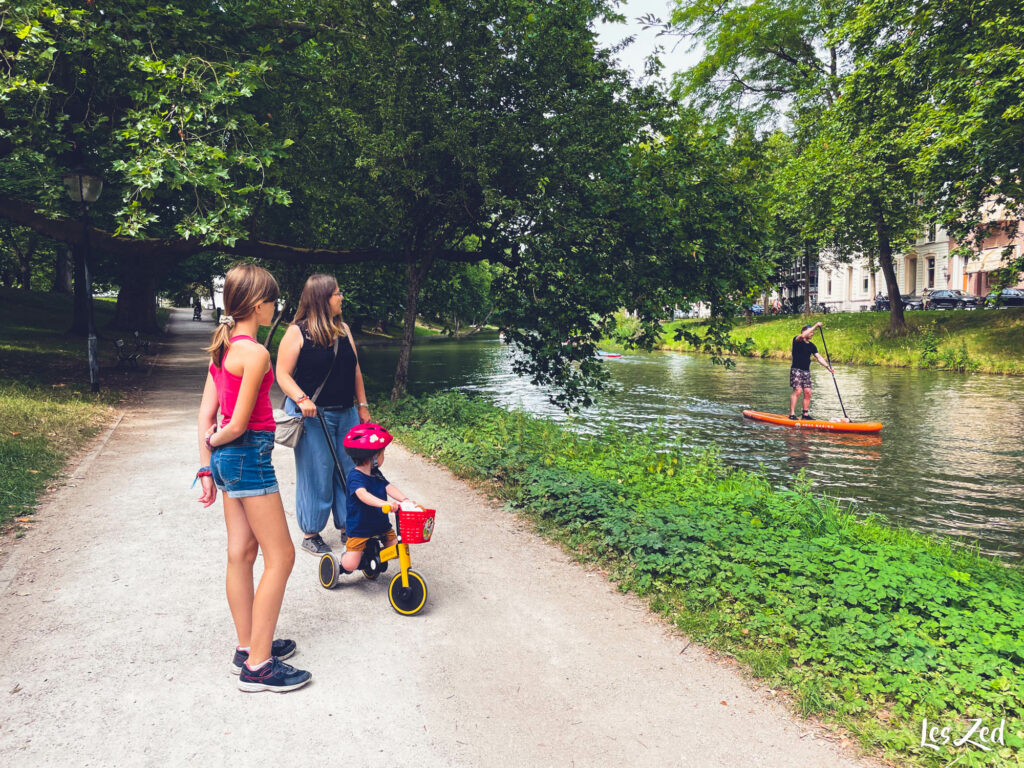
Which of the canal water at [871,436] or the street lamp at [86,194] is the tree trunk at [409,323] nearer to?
the canal water at [871,436]

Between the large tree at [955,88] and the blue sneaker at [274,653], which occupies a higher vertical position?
the large tree at [955,88]

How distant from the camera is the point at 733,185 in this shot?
1177cm

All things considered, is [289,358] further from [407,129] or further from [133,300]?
[133,300]

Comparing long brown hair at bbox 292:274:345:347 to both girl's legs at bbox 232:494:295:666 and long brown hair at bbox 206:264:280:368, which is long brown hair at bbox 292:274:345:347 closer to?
long brown hair at bbox 206:264:280:368

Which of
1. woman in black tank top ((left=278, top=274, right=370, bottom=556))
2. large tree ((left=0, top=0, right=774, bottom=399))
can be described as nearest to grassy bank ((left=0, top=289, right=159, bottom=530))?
woman in black tank top ((left=278, top=274, right=370, bottom=556))

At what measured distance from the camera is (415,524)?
4375 millimetres

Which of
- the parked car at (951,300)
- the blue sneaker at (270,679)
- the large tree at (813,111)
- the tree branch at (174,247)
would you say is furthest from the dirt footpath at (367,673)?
the parked car at (951,300)

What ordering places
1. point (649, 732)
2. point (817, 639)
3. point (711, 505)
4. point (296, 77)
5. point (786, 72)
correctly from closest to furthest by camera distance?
point (649, 732), point (817, 639), point (711, 505), point (296, 77), point (786, 72)

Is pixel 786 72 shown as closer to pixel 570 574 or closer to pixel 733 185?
pixel 733 185

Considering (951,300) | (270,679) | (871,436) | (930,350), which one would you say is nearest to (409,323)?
(871,436)

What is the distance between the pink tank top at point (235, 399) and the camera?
11.7 feet

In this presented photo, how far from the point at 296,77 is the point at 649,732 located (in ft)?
→ 50.1

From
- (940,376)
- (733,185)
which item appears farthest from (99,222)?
(940,376)

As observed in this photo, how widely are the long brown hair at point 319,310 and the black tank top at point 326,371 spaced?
6 centimetres
